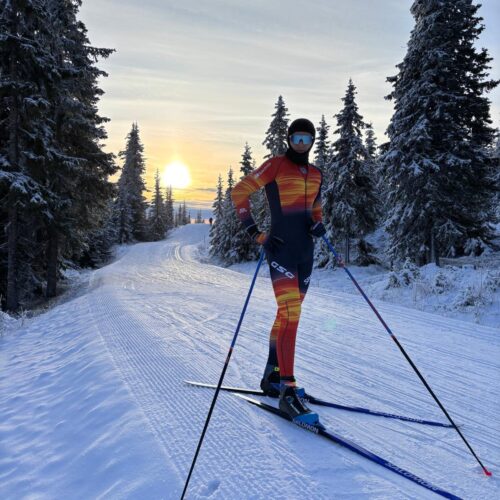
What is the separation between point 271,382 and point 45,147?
1511cm

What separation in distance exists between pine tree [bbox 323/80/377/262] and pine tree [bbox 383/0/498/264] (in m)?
5.29

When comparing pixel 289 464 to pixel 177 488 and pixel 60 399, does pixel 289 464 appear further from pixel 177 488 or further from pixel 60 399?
pixel 60 399

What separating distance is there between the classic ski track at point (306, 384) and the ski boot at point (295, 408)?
11 cm

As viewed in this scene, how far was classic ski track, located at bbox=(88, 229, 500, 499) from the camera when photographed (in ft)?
8.68

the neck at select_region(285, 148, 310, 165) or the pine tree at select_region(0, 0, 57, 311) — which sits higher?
the pine tree at select_region(0, 0, 57, 311)

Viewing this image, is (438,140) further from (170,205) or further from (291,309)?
(170,205)

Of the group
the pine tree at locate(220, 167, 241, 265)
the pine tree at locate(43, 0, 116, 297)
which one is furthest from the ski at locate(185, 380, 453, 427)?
the pine tree at locate(220, 167, 241, 265)

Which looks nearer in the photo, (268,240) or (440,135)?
(268,240)

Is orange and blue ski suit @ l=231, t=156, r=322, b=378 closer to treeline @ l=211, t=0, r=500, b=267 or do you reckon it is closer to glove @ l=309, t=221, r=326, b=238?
glove @ l=309, t=221, r=326, b=238

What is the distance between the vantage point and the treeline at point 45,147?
14138 mm

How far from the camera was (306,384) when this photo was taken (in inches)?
172

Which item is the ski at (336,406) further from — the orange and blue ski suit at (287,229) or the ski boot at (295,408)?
the orange and blue ski suit at (287,229)

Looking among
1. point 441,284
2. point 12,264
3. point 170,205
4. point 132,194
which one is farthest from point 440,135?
point 170,205

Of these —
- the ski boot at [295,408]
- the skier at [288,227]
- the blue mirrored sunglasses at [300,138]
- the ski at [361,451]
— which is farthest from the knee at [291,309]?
the blue mirrored sunglasses at [300,138]
